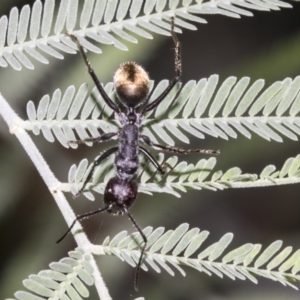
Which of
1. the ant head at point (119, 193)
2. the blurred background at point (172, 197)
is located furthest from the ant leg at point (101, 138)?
the blurred background at point (172, 197)

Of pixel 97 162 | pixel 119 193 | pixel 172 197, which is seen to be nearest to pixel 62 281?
pixel 119 193

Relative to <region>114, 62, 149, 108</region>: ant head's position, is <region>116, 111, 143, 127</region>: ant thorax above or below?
below

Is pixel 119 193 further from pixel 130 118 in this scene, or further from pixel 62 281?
pixel 62 281

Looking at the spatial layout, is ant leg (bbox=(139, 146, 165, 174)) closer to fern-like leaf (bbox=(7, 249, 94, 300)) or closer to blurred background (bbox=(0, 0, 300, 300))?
fern-like leaf (bbox=(7, 249, 94, 300))

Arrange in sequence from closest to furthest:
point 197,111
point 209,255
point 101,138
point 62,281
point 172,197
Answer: point 62,281 → point 209,255 → point 197,111 → point 101,138 → point 172,197

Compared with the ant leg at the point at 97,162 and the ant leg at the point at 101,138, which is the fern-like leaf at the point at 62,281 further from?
the ant leg at the point at 101,138

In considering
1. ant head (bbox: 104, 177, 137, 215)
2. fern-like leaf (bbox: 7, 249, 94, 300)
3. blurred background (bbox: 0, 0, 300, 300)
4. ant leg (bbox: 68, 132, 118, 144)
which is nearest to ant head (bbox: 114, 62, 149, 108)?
ant leg (bbox: 68, 132, 118, 144)
